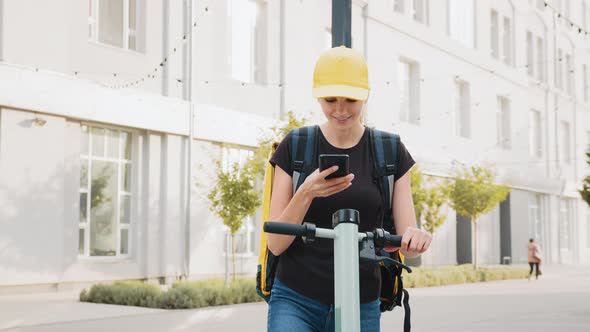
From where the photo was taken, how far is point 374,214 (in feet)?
10.1

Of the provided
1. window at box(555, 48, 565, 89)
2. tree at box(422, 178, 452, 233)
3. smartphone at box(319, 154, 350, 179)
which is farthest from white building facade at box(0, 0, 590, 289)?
smartphone at box(319, 154, 350, 179)

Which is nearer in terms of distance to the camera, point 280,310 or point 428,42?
point 280,310

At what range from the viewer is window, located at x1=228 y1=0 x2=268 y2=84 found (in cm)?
2236

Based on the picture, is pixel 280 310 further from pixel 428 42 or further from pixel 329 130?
pixel 428 42

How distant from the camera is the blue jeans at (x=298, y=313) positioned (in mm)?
2951

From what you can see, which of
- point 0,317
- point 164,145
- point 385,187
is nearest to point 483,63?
point 164,145

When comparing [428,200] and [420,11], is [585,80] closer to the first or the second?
[420,11]

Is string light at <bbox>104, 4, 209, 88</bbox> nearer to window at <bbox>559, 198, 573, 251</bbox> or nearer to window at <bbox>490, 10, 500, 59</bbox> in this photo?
window at <bbox>490, 10, 500, 59</bbox>

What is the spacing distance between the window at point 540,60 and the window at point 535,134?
1761 millimetres

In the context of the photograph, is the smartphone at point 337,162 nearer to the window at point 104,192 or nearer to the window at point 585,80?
the window at point 104,192

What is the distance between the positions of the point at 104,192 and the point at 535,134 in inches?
1034

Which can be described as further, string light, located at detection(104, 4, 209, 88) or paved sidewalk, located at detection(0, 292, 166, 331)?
string light, located at detection(104, 4, 209, 88)

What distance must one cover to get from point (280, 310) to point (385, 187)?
0.56 metres

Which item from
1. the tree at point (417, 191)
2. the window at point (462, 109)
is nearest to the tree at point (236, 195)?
the tree at point (417, 191)
